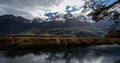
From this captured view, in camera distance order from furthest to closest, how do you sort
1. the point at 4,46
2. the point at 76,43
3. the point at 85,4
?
the point at 76,43 → the point at 4,46 → the point at 85,4

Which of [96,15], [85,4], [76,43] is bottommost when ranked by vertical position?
[76,43]

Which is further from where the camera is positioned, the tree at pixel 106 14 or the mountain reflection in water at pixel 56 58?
the mountain reflection in water at pixel 56 58

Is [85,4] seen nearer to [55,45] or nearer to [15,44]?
[15,44]

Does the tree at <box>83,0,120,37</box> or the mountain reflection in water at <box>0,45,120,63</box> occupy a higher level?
the tree at <box>83,0,120,37</box>

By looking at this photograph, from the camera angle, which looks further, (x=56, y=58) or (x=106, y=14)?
(x=56, y=58)

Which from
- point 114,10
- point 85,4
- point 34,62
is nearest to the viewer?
point 114,10

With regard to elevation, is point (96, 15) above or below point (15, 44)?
above

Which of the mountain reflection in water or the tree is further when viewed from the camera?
the mountain reflection in water

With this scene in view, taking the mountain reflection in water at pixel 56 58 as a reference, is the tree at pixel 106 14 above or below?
above

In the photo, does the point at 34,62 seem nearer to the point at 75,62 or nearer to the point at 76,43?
the point at 75,62

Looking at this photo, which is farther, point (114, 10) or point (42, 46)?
point (42, 46)

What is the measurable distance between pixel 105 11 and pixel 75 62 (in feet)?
50.8

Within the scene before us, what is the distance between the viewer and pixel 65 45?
52.7 m

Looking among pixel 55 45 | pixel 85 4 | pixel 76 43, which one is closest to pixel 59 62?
pixel 85 4
